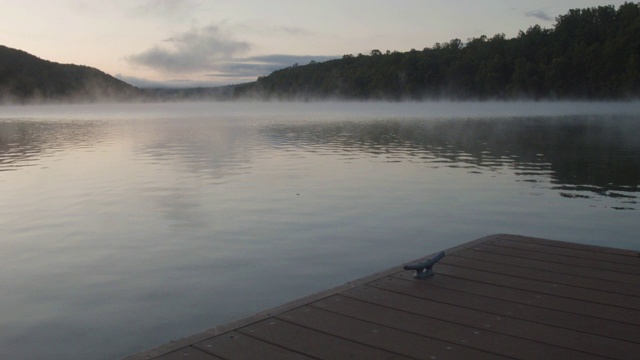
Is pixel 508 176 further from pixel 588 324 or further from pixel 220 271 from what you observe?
pixel 588 324

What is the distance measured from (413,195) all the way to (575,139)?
18.3 meters

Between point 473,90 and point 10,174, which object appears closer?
point 10,174

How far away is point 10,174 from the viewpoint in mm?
16734

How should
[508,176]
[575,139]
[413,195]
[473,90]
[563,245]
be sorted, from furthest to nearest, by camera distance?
[473,90] < [575,139] < [508,176] < [413,195] < [563,245]

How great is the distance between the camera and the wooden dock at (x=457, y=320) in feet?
12.1

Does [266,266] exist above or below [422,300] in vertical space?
below

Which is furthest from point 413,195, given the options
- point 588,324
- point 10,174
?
point 10,174

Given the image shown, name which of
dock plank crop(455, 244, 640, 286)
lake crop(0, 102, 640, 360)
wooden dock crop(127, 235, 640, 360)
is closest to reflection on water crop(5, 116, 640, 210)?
lake crop(0, 102, 640, 360)

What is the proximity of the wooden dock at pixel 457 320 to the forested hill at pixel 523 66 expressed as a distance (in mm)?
90567

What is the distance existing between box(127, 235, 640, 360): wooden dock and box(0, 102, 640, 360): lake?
1.54 metres

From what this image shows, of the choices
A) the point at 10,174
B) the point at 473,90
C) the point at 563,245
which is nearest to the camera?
the point at 563,245

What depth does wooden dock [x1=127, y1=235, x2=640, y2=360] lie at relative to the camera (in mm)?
3682

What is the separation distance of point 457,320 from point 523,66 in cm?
10532

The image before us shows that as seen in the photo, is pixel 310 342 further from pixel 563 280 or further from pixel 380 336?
pixel 563 280
